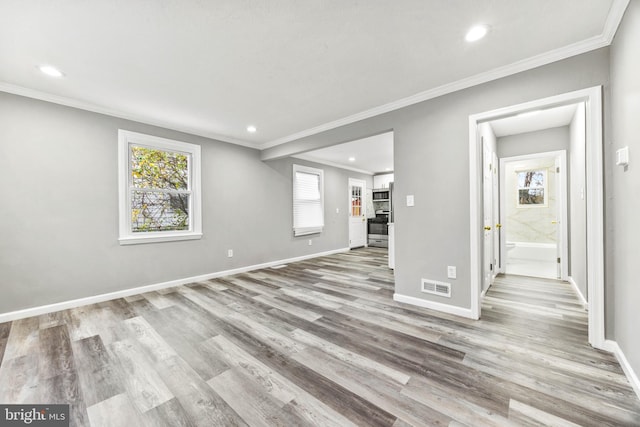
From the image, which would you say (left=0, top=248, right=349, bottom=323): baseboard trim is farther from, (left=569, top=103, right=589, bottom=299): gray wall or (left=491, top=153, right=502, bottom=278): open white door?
(left=569, top=103, right=589, bottom=299): gray wall

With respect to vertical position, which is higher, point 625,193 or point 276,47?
point 276,47

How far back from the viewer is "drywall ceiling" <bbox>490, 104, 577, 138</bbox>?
3.21 metres

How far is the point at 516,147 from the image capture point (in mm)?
4168

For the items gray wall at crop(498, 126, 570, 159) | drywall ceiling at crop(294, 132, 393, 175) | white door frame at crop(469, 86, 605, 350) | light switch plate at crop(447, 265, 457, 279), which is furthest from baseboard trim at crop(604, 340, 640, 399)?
drywall ceiling at crop(294, 132, 393, 175)

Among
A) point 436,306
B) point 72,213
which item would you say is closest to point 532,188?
point 436,306

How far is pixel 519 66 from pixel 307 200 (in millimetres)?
4501

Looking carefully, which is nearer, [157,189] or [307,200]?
[157,189]

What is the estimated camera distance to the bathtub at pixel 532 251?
19.8 feet

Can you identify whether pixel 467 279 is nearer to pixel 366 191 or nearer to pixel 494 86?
pixel 494 86

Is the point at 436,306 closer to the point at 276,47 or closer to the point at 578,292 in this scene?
the point at 578,292

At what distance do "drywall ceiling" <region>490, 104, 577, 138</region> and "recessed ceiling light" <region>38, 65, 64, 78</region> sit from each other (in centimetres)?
477

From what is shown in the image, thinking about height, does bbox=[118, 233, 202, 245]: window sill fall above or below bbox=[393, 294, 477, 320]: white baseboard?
above

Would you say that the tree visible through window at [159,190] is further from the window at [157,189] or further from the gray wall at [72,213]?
the gray wall at [72,213]

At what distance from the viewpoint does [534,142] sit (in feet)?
13.2
